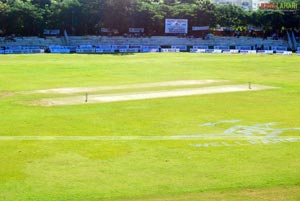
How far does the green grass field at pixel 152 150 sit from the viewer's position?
22.3 meters

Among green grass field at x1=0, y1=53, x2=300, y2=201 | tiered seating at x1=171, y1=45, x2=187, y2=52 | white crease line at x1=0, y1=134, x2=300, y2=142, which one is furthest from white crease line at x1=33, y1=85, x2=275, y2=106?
tiered seating at x1=171, y1=45, x2=187, y2=52

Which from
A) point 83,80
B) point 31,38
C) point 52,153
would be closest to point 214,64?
point 83,80

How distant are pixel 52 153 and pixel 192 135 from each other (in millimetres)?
9322

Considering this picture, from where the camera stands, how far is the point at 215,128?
35312mm

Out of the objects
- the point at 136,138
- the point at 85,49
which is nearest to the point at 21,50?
the point at 85,49

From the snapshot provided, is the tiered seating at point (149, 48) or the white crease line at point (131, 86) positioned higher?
the tiered seating at point (149, 48)

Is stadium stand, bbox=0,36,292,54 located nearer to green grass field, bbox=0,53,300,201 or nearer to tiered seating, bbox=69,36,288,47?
tiered seating, bbox=69,36,288,47

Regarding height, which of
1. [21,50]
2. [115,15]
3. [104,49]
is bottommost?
[104,49]

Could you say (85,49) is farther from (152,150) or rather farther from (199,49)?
(152,150)

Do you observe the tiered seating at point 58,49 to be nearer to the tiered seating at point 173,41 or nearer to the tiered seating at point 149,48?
the tiered seating at point 173,41

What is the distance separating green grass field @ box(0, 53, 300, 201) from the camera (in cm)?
2230

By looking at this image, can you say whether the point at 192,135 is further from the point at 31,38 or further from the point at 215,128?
the point at 31,38

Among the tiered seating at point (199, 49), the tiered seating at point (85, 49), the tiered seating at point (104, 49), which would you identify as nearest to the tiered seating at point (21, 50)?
the tiered seating at point (85, 49)

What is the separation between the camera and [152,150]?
29266mm
